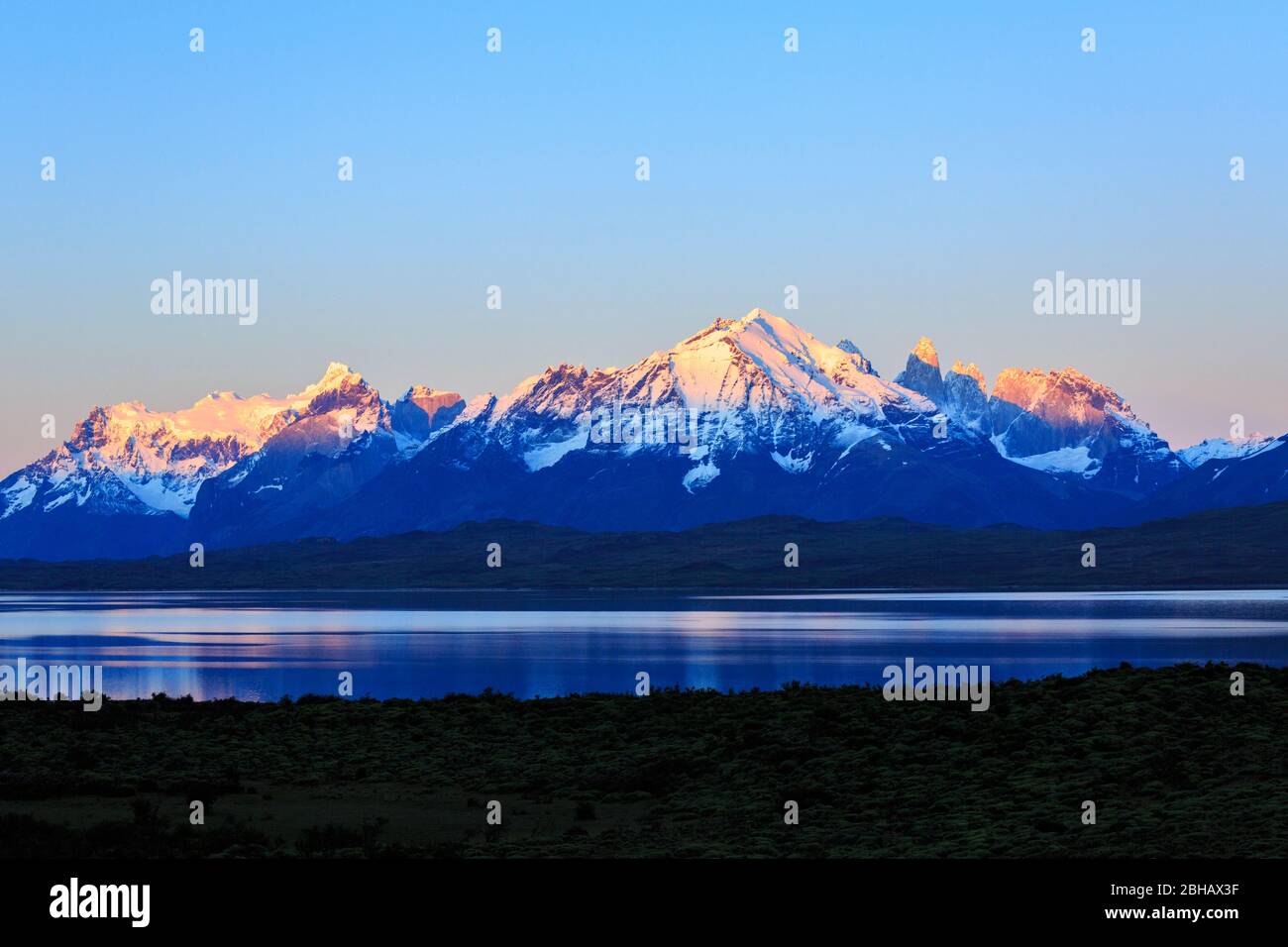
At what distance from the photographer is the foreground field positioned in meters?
31.0

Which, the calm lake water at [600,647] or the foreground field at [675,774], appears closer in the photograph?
the foreground field at [675,774]

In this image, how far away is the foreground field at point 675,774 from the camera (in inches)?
1219

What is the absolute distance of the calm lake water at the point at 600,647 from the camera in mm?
86000

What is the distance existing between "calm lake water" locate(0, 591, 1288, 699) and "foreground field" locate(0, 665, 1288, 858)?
1047 inches

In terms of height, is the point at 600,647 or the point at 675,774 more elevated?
the point at 600,647

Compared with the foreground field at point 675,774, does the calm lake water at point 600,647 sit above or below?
above

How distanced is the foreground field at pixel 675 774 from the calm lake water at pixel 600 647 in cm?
2660

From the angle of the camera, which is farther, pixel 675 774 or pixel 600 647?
pixel 600 647

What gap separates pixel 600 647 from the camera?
119m

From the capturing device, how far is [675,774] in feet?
137

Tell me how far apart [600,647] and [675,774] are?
7729cm
